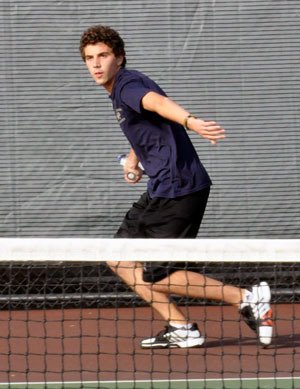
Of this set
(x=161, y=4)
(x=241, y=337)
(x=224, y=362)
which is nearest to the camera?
(x=224, y=362)

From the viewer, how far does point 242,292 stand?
6738 mm

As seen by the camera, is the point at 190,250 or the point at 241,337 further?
the point at 241,337

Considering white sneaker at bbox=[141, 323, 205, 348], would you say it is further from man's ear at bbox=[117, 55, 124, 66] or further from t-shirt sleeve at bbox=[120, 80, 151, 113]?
man's ear at bbox=[117, 55, 124, 66]

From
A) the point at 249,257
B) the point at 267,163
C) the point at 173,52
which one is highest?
the point at 173,52

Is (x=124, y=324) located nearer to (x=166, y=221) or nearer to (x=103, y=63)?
(x=166, y=221)

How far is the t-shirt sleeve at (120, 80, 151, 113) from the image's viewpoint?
20.7 feet

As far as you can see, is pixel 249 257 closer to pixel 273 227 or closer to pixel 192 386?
pixel 192 386

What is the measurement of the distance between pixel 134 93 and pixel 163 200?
634 millimetres

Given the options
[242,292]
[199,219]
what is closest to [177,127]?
[199,219]

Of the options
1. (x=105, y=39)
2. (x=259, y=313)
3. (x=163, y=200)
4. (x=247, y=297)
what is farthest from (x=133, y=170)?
(x=259, y=313)

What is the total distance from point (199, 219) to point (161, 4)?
6.30 feet

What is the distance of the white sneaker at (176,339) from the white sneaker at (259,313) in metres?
0.26

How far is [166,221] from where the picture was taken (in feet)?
22.0

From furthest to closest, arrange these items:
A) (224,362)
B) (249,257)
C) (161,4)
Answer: (161,4) → (224,362) → (249,257)
